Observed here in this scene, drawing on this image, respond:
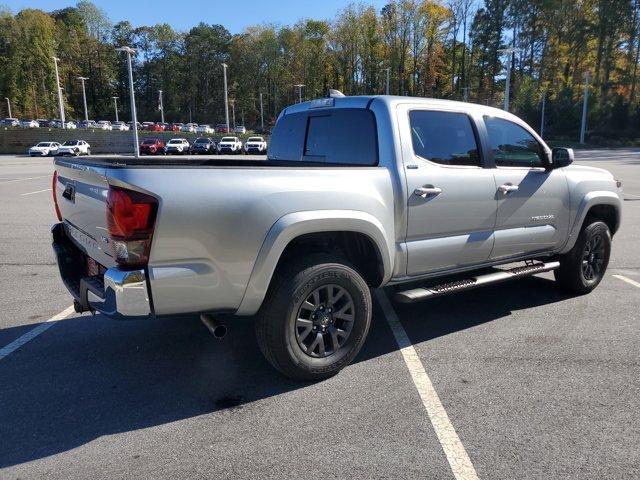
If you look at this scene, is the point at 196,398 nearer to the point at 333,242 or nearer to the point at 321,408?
the point at 321,408

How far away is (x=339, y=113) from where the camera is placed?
170 inches

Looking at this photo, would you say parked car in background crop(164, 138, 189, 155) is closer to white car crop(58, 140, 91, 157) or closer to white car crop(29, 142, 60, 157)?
white car crop(58, 140, 91, 157)

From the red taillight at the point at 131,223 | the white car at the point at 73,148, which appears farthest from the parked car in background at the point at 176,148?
the red taillight at the point at 131,223

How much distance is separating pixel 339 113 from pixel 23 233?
7130mm

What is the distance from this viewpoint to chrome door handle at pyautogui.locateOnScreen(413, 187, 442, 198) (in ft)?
12.7

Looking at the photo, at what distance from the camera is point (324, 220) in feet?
11.1

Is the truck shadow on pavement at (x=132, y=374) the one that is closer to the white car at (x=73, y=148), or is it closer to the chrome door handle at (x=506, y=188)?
the chrome door handle at (x=506, y=188)

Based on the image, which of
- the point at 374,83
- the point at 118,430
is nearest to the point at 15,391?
the point at 118,430

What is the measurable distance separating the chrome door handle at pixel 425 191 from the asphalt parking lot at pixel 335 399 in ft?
4.20

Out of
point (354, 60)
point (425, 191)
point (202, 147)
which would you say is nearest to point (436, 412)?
point (425, 191)

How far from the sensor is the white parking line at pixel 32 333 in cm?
409

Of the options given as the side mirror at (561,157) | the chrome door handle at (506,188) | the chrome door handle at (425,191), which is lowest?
the chrome door handle at (506,188)

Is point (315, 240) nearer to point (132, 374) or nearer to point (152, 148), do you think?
point (132, 374)

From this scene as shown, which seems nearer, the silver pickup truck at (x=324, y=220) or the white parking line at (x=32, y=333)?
the silver pickup truck at (x=324, y=220)
